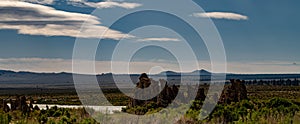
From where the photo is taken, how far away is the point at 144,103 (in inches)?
751

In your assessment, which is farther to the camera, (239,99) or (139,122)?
(239,99)

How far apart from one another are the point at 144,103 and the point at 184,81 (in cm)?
586

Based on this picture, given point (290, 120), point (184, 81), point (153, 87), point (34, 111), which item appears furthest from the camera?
point (184, 81)

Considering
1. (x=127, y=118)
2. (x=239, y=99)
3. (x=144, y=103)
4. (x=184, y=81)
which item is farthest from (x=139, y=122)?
(x=184, y=81)

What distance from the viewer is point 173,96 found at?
18.9 m

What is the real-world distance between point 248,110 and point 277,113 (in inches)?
44.8

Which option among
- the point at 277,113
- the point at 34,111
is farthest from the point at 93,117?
the point at 277,113

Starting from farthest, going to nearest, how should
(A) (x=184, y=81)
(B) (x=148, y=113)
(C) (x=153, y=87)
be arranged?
(A) (x=184, y=81) → (C) (x=153, y=87) → (B) (x=148, y=113)

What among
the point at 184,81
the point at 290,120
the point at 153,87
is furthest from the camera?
the point at 184,81

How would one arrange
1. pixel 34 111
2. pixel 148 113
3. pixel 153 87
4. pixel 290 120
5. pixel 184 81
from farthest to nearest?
1. pixel 184 81
2. pixel 153 87
3. pixel 34 111
4. pixel 148 113
5. pixel 290 120

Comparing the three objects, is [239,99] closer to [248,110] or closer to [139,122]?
[248,110]

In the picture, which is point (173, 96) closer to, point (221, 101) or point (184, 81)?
point (221, 101)

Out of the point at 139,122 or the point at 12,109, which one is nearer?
the point at 139,122

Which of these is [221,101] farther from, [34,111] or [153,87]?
[34,111]
